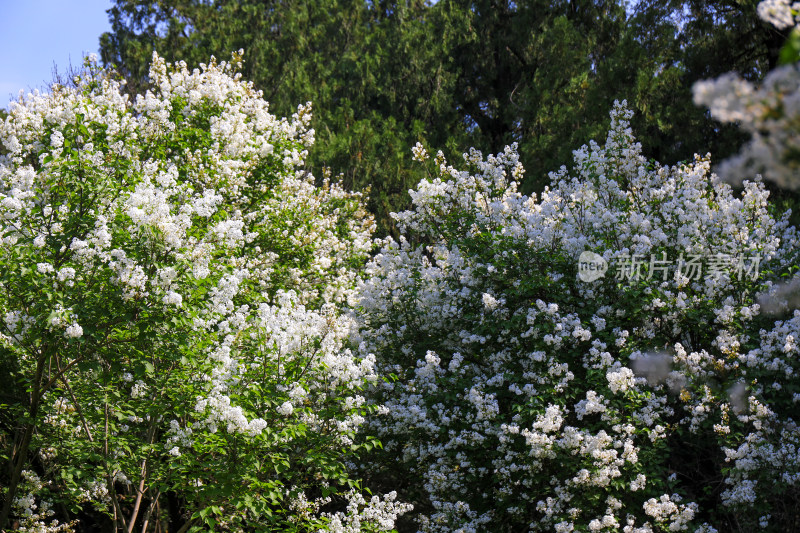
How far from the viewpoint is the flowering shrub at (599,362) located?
5.77 m

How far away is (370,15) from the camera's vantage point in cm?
2364

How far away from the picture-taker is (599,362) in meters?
6.52

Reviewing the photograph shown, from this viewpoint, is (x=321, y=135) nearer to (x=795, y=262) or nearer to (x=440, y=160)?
(x=440, y=160)

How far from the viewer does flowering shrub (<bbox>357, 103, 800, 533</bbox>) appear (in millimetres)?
5770

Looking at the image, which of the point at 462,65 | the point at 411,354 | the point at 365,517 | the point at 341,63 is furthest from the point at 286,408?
the point at 341,63

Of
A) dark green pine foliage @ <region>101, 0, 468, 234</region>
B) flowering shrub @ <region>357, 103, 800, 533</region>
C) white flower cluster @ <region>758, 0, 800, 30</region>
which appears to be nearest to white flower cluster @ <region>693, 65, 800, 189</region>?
white flower cluster @ <region>758, 0, 800, 30</region>

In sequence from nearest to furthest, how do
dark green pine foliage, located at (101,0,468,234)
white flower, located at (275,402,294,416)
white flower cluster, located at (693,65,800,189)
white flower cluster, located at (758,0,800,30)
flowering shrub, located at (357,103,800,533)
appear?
1. white flower cluster, located at (693,65,800,189)
2. white flower cluster, located at (758,0,800,30)
3. white flower, located at (275,402,294,416)
4. flowering shrub, located at (357,103,800,533)
5. dark green pine foliage, located at (101,0,468,234)

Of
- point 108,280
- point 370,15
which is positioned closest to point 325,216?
point 108,280

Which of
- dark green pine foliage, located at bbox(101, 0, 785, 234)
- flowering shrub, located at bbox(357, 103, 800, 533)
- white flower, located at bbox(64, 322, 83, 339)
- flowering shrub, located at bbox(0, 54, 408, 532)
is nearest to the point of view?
white flower, located at bbox(64, 322, 83, 339)

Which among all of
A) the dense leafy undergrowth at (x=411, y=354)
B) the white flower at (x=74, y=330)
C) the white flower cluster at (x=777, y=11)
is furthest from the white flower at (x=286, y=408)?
the white flower cluster at (x=777, y=11)

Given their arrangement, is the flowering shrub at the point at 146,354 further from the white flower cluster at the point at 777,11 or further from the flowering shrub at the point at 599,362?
the white flower cluster at the point at 777,11

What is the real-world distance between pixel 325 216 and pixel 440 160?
3.95m

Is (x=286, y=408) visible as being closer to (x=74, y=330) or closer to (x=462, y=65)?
(x=74, y=330)

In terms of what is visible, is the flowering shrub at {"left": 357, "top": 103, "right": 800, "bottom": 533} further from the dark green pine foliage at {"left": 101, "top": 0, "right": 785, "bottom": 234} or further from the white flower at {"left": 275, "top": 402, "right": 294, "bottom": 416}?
the dark green pine foliage at {"left": 101, "top": 0, "right": 785, "bottom": 234}
